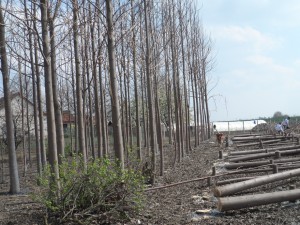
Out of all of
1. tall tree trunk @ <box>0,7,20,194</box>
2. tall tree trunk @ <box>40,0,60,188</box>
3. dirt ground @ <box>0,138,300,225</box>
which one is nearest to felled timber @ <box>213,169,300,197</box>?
dirt ground @ <box>0,138,300,225</box>

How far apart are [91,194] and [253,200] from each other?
249 centimetres

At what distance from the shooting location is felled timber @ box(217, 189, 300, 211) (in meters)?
6.26

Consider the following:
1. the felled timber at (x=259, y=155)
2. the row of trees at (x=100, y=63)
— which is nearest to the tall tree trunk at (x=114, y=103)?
the row of trees at (x=100, y=63)

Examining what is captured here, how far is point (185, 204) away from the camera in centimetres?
773

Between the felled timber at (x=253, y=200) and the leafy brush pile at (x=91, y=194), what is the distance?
4.34ft

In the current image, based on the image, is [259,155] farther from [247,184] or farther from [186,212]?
[186,212]

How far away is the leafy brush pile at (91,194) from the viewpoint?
597 centimetres

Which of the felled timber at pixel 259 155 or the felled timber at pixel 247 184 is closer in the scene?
the felled timber at pixel 247 184

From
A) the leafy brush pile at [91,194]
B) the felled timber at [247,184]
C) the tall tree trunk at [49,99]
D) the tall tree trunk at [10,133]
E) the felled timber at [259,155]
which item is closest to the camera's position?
the leafy brush pile at [91,194]

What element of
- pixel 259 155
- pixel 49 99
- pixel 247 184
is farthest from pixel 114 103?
pixel 259 155

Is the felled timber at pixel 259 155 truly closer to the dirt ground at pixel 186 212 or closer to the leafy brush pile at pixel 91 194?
the dirt ground at pixel 186 212

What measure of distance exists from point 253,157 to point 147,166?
5.68m

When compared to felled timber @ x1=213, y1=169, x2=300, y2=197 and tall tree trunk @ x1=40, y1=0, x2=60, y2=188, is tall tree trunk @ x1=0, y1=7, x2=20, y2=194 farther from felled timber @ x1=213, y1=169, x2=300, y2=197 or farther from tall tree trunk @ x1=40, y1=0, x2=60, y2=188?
felled timber @ x1=213, y1=169, x2=300, y2=197

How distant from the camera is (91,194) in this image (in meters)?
6.12
